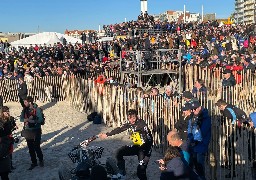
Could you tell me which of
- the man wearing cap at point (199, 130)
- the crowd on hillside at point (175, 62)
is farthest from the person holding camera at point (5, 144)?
the man wearing cap at point (199, 130)

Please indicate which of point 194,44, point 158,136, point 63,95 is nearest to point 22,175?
point 158,136

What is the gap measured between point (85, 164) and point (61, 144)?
5.35 m

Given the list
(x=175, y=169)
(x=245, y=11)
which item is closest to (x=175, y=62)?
(x=175, y=169)

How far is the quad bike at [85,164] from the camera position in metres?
6.84

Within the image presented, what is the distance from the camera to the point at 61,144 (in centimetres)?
1209

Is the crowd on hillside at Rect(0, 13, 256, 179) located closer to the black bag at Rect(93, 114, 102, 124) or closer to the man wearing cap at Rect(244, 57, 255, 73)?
the man wearing cap at Rect(244, 57, 255, 73)

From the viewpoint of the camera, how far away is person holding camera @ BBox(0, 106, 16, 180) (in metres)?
7.57

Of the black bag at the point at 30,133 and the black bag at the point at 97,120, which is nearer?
the black bag at the point at 30,133

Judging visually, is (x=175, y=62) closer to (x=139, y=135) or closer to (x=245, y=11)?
(x=139, y=135)

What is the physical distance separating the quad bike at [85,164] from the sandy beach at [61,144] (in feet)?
4.39

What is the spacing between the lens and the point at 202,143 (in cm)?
756

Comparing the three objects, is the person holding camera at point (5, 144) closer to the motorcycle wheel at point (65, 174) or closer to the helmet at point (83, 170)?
the motorcycle wheel at point (65, 174)

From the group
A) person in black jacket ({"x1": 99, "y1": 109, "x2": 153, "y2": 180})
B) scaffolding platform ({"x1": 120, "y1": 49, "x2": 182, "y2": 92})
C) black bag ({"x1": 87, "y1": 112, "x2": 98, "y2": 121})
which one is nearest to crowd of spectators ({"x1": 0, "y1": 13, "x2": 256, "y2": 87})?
scaffolding platform ({"x1": 120, "y1": 49, "x2": 182, "y2": 92})

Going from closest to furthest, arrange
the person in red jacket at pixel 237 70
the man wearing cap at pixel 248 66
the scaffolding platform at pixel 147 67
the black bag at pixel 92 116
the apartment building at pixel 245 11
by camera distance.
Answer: the black bag at pixel 92 116 → the person in red jacket at pixel 237 70 → the man wearing cap at pixel 248 66 → the scaffolding platform at pixel 147 67 → the apartment building at pixel 245 11
